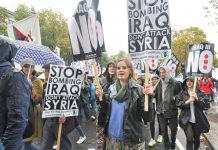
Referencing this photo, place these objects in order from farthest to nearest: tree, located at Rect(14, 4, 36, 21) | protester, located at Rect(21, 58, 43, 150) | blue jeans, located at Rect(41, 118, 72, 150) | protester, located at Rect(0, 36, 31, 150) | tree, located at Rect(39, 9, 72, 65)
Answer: tree, located at Rect(14, 4, 36, 21)
tree, located at Rect(39, 9, 72, 65)
blue jeans, located at Rect(41, 118, 72, 150)
protester, located at Rect(21, 58, 43, 150)
protester, located at Rect(0, 36, 31, 150)

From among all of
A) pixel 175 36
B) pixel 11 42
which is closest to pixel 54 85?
pixel 11 42

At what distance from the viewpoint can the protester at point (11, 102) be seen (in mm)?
3188

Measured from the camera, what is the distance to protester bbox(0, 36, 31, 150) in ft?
10.5

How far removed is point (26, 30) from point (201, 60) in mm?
4909

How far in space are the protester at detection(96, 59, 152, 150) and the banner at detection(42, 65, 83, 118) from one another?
1.54m

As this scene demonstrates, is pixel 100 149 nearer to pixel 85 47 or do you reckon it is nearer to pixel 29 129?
pixel 29 129

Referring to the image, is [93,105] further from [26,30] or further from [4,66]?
[4,66]

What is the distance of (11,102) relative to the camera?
3193 mm

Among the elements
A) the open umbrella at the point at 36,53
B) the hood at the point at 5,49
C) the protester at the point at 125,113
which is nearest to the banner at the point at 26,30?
the open umbrella at the point at 36,53

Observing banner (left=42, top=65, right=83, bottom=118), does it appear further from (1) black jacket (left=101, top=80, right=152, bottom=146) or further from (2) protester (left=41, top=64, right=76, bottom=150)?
(1) black jacket (left=101, top=80, right=152, bottom=146)

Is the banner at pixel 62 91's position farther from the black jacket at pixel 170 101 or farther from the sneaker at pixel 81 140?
the sneaker at pixel 81 140

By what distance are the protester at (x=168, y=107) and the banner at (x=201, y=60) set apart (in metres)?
0.66

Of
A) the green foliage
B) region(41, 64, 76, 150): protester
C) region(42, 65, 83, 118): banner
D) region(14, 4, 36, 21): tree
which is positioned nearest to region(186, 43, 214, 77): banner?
region(42, 65, 83, 118): banner

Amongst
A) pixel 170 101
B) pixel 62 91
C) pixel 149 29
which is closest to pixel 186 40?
pixel 170 101
